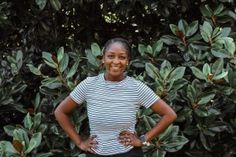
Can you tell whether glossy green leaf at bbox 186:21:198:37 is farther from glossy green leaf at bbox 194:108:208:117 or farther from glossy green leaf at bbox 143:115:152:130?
glossy green leaf at bbox 143:115:152:130

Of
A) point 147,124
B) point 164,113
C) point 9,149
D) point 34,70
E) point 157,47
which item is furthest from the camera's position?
point 157,47

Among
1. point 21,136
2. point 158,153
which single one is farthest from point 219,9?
point 21,136

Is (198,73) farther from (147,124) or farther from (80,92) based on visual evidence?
(80,92)

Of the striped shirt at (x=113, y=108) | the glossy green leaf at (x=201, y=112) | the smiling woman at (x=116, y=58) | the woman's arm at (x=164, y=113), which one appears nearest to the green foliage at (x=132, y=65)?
the glossy green leaf at (x=201, y=112)

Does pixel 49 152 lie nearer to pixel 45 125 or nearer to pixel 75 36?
pixel 45 125

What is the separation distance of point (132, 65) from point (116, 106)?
1101 millimetres

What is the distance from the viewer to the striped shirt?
3.21 m

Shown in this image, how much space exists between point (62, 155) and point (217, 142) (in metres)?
1.20

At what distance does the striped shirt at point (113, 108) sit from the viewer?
3.21 m

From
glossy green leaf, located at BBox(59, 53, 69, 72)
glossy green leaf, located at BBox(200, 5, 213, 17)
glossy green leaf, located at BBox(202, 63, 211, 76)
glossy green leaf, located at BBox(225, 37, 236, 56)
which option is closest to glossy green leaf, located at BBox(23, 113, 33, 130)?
glossy green leaf, located at BBox(59, 53, 69, 72)

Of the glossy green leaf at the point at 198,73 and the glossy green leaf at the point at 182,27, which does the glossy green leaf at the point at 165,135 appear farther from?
the glossy green leaf at the point at 182,27

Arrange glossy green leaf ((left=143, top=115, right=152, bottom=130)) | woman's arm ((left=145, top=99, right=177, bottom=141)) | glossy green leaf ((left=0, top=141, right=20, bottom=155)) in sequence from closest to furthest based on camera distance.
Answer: woman's arm ((left=145, top=99, right=177, bottom=141)), glossy green leaf ((left=0, top=141, right=20, bottom=155)), glossy green leaf ((left=143, top=115, right=152, bottom=130))

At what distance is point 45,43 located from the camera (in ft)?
15.9

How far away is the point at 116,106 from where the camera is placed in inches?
126
